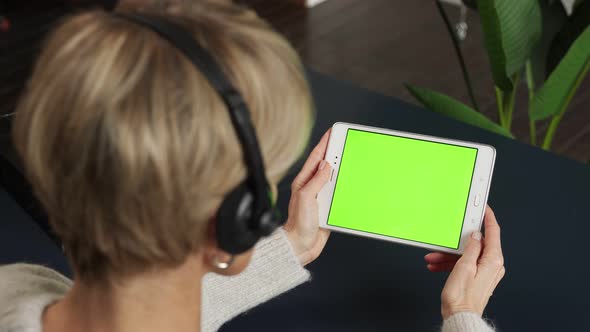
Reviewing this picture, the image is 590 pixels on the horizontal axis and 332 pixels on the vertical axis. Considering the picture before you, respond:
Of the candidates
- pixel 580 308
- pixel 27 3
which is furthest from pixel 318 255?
pixel 27 3

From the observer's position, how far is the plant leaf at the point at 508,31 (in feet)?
3.86

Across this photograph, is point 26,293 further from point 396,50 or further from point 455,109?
point 396,50

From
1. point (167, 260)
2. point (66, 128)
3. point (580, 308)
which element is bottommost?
point (580, 308)

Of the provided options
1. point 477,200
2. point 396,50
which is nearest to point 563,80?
point 477,200

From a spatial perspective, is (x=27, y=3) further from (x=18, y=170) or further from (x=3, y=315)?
(x=3, y=315)

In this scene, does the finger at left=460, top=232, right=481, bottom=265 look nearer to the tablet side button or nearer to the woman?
the tablet side button

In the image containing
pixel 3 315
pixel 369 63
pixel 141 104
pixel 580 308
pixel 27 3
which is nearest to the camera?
pixel 141 104

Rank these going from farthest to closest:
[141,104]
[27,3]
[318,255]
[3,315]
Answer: [27,3] → [318,255] → [3,315] → [141,104]

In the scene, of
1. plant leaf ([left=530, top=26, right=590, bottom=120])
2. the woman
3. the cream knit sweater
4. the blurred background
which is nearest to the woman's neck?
the woman

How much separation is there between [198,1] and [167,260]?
218 mm

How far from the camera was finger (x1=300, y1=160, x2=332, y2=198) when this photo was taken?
37.3 inches

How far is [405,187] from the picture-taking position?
0.95 meters

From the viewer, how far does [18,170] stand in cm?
105

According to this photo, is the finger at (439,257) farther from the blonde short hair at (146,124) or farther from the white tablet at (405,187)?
the blonde short hair at (146,124)
